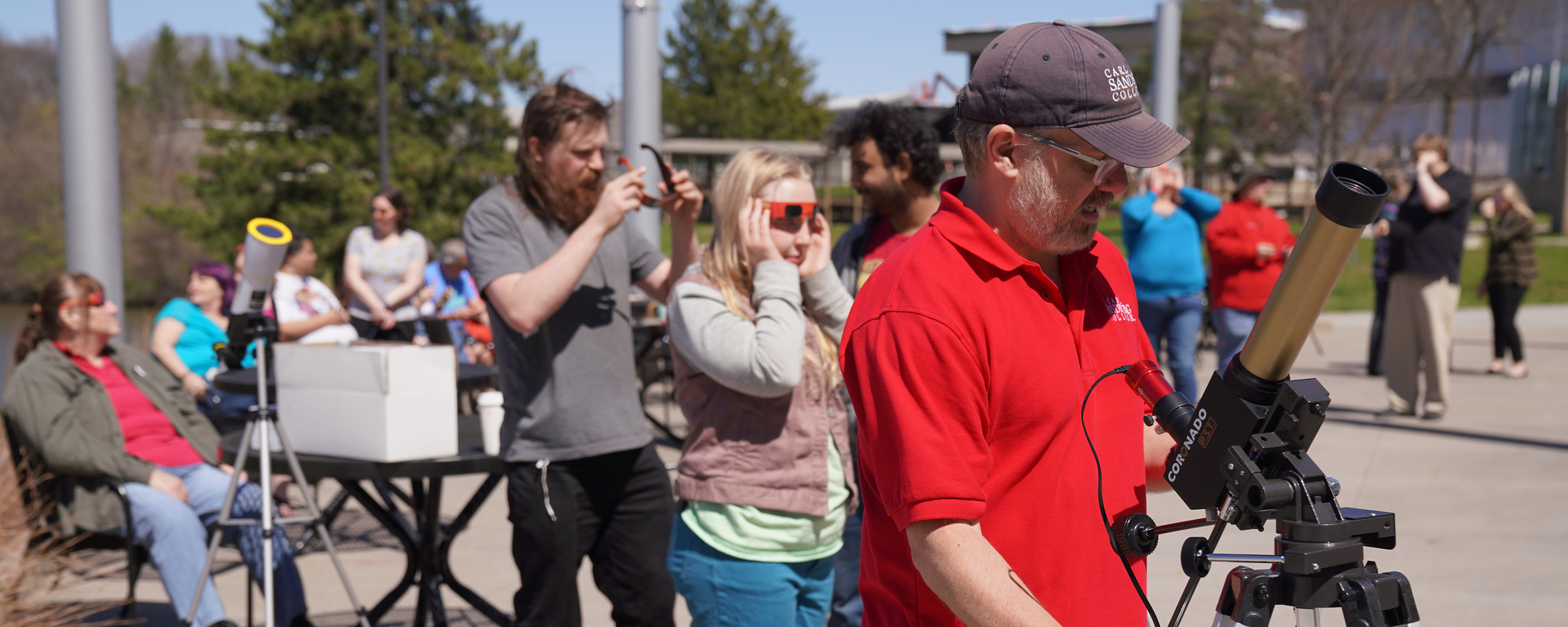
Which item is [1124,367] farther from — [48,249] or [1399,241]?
[48,249]

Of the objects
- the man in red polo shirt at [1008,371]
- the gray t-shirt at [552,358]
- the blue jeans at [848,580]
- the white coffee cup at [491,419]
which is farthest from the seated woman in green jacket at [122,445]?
the man in red polo shirt at [1008,371]

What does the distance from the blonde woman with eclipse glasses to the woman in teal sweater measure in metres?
4.68

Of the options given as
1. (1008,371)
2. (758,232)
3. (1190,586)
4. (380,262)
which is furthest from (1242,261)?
(1008,371)

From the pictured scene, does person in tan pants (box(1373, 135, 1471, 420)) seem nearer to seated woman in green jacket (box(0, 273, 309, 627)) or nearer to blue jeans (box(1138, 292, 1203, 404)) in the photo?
blue jeans (box(1138, 292, 1203, 404))

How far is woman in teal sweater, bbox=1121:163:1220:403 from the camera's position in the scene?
6914 mm

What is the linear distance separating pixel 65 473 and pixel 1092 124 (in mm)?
3891


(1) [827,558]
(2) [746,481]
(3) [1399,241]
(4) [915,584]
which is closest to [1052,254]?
(4) [915,584]

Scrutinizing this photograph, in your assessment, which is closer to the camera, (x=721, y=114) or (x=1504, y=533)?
(x=1504, y=533)

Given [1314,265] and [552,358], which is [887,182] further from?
[1314,265]

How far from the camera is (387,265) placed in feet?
27.2

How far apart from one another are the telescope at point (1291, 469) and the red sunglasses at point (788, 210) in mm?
1424

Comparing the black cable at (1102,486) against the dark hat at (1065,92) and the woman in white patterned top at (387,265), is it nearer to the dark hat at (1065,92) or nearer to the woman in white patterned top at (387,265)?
the dark hat at (1065,92)

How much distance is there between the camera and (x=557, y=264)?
8.91ft

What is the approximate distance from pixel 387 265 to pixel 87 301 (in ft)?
13.3
